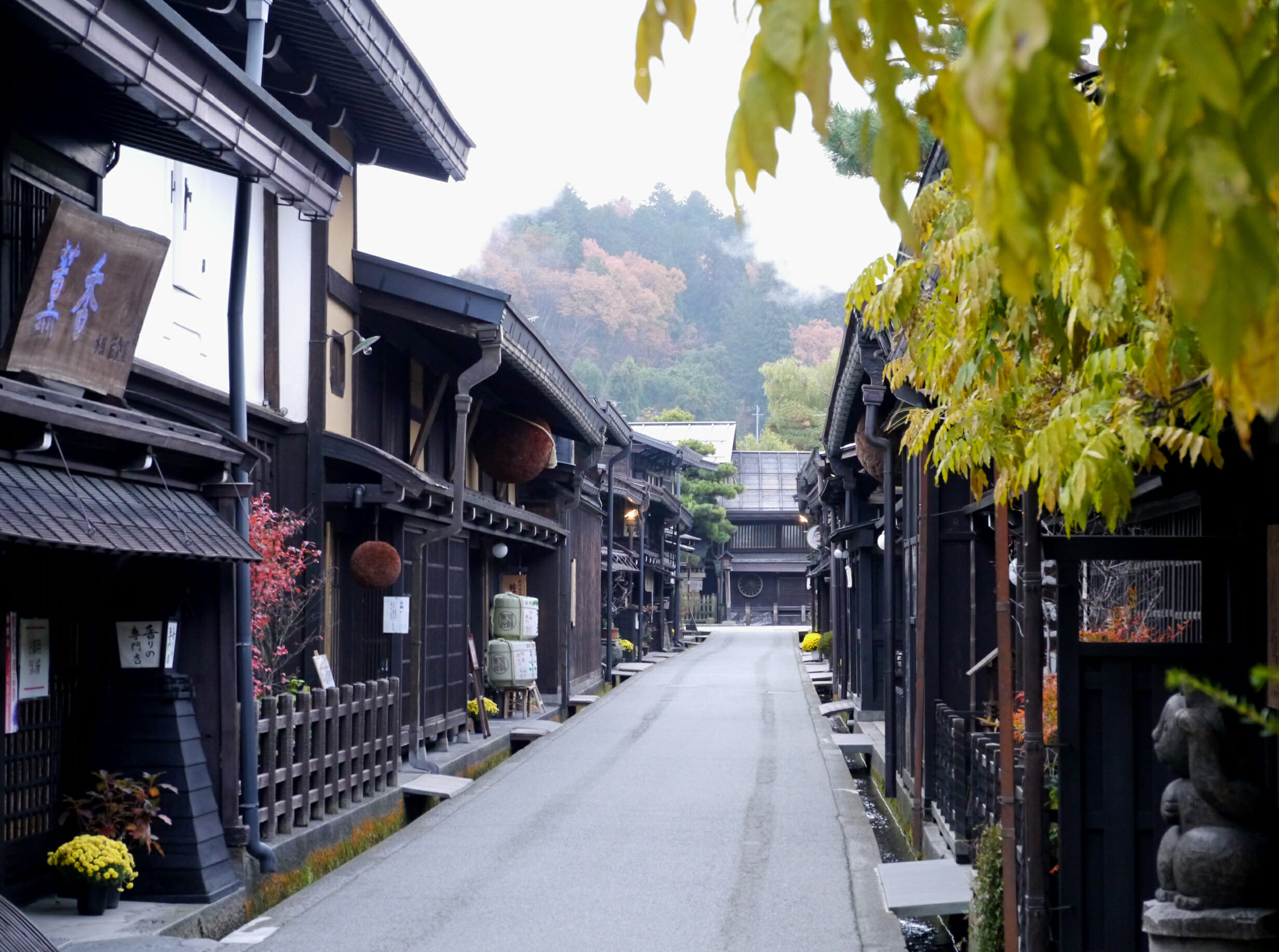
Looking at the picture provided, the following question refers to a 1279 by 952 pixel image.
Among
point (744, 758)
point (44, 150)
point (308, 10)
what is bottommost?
point (744, 758)

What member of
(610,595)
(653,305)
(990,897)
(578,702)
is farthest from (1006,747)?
(653,305)

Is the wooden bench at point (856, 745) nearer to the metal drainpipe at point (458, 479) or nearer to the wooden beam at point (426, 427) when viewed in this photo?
the metal drainpipe at point (458, 479)

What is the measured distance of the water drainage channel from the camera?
31.3 feet

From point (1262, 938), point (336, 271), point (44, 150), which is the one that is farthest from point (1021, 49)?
point (336, 271)

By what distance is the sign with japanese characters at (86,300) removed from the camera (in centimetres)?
751

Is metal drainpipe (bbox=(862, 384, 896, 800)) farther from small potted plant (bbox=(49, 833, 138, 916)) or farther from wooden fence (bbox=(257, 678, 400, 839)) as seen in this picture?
small potted plant (bbox=(49, 833, 138, 916))

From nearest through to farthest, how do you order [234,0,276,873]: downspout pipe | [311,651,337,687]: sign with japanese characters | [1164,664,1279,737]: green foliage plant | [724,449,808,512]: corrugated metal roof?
[1164,664,1279,737]: green foliage plant, [234,0,276,873]: downspout pipe, [311,651,337,687]: sign with japanese characters, [724,449,808,512]: corrugated metal roof

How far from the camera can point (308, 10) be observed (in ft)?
37.5

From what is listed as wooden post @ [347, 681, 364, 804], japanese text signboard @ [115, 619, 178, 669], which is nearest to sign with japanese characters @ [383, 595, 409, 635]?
wooden post @ [347, 681, 364, 804]

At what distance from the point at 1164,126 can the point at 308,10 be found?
11062mm

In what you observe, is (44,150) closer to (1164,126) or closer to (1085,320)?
(1085,320)

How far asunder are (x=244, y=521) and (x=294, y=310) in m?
4.37

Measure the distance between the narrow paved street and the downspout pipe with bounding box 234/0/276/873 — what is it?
0.65 metres

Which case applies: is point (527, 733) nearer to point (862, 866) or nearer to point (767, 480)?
point (862, 866)
